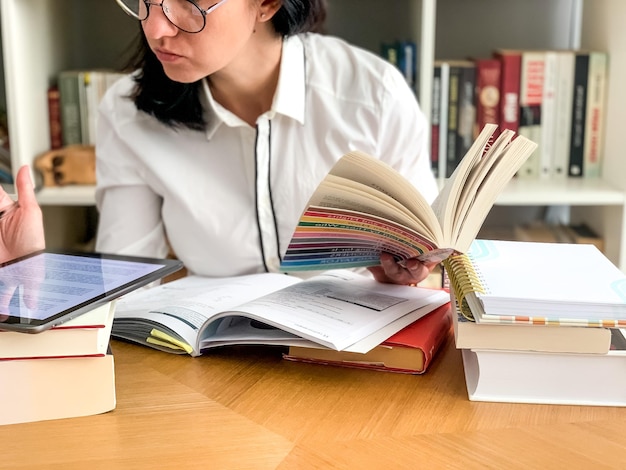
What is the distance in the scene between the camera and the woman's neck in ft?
4.28

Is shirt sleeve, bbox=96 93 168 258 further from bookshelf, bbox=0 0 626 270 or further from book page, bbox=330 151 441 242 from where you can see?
book page, bbox=330 151 441 242

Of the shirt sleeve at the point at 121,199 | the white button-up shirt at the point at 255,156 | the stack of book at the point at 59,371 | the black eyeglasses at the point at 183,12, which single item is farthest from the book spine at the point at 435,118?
the stack of book at the point at 59,371

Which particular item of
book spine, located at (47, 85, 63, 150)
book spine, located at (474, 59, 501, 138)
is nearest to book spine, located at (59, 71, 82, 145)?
book spine, located at (47, 85, 63, 150)

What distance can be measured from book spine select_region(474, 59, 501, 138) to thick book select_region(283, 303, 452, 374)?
3.81 feet

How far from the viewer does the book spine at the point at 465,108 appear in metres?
1.91

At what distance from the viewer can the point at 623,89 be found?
184 centimetres

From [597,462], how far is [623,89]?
1.38 meters

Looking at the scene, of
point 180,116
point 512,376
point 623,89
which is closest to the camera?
point 512,376

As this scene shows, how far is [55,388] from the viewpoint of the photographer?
728 mm

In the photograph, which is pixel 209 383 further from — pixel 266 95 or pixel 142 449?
pixel 266 95

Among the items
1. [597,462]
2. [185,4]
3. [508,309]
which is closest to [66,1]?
[185,4]

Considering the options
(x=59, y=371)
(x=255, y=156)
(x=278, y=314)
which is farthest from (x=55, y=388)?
(x=255, y=156)

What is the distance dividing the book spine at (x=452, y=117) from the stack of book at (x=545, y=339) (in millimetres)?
1157

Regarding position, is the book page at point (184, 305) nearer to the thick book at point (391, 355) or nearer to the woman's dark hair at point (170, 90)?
the thick book at point (391, 355)
